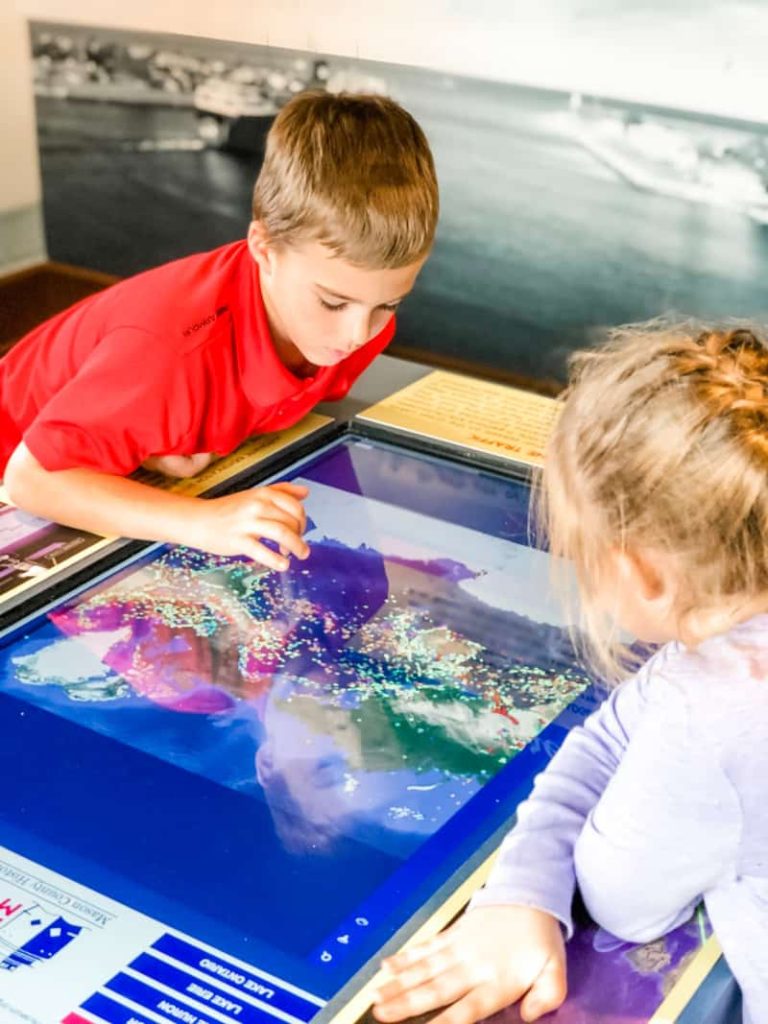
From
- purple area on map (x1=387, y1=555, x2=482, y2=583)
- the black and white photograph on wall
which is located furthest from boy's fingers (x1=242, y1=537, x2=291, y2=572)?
the black and white photograph on wall

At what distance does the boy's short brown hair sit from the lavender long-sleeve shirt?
1.96 ft

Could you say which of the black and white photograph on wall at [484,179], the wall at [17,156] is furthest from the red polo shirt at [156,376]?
the wall at [17,156]

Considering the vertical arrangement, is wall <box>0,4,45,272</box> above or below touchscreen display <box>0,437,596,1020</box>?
above

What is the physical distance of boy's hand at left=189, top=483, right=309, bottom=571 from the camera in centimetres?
132

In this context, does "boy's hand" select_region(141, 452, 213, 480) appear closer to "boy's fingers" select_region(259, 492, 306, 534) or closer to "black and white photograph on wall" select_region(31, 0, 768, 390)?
"boy's fingers" select_region(259, 492, 306, 534)

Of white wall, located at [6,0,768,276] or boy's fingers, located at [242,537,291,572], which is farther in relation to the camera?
white wall, located at [6,0,768,276]

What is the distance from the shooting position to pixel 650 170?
7.34 feet

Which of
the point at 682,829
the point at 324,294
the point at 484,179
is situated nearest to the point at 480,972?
the point at 682,829

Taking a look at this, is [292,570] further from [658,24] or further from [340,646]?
[658,24]

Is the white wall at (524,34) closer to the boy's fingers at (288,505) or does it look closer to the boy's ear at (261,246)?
the boy's ear at (261,246)

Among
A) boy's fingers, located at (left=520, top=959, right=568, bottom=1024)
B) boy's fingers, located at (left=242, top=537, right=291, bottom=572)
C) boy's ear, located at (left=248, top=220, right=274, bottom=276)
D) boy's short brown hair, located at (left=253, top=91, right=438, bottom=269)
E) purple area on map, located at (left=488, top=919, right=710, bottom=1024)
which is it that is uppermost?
boy's short brown hair, located at (left=253, top=91, right=438, bottom=269)

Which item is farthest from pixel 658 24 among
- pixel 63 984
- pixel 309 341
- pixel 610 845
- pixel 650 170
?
pixel 63 984

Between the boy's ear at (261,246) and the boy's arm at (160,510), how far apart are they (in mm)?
267

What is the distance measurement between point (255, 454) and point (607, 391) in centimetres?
→ 81
